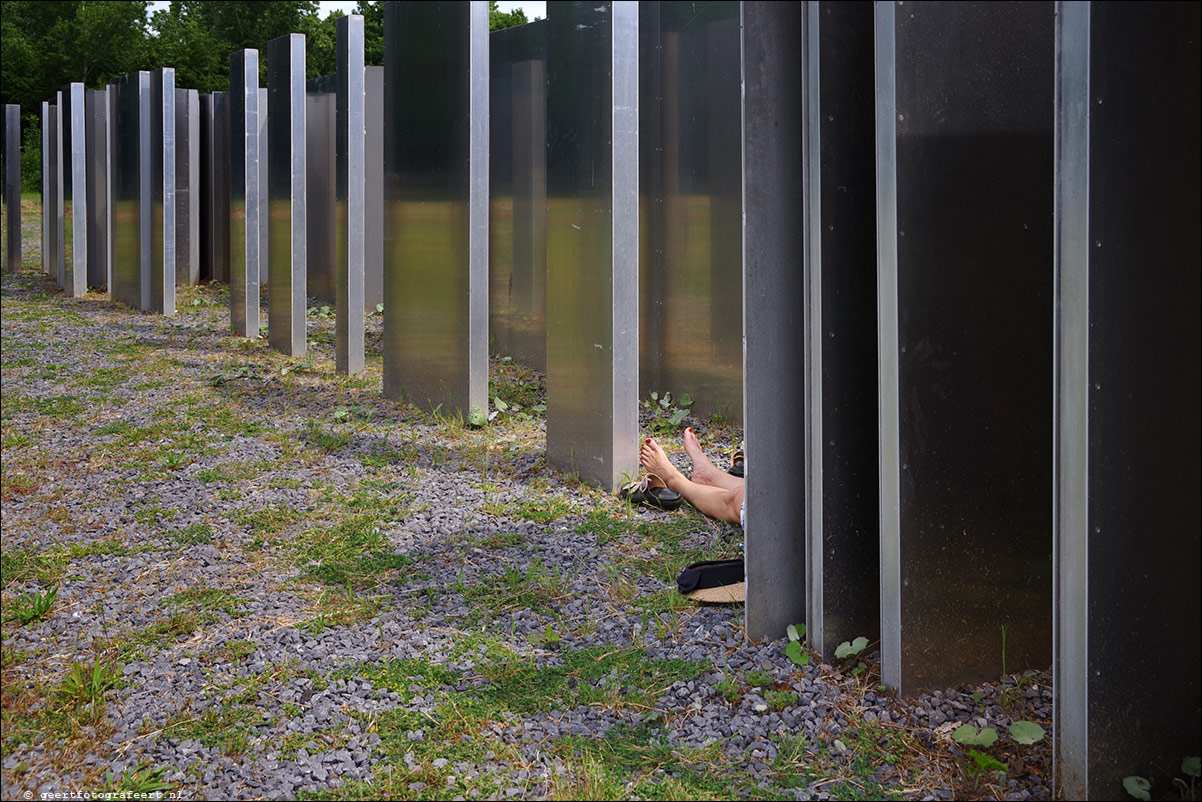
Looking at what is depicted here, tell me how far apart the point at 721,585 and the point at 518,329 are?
5.87 metres

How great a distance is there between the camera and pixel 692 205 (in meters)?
7.46

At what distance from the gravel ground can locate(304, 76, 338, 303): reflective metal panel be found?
8.48 m

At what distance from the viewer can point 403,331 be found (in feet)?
25.4

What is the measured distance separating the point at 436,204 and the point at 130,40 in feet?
86.9

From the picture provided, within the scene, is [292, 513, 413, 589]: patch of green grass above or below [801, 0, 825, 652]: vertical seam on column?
below

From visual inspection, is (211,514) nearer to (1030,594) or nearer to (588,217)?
(588,217)

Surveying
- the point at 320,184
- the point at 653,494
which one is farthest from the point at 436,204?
the point at 320,184

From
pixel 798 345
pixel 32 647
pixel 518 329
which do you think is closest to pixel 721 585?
pixel 798 345

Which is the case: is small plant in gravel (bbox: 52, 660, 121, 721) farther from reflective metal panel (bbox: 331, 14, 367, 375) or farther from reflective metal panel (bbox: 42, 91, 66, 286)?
reflective metal panel (bbox: 42, 91, 66, 286)

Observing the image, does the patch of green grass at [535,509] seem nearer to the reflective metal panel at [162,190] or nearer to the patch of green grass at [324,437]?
the patch of green grass at [324,437]

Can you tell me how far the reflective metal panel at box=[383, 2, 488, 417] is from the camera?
22.5 feet

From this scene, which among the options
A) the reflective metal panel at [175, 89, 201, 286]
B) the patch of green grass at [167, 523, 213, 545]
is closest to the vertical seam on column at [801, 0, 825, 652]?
the patch of green grass at [167, 523, 213, 545]

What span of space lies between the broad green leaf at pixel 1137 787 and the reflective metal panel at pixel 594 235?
3.29 meters

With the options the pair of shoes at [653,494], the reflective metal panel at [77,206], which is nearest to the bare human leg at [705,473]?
A: the pair of shoes at [653,494]
